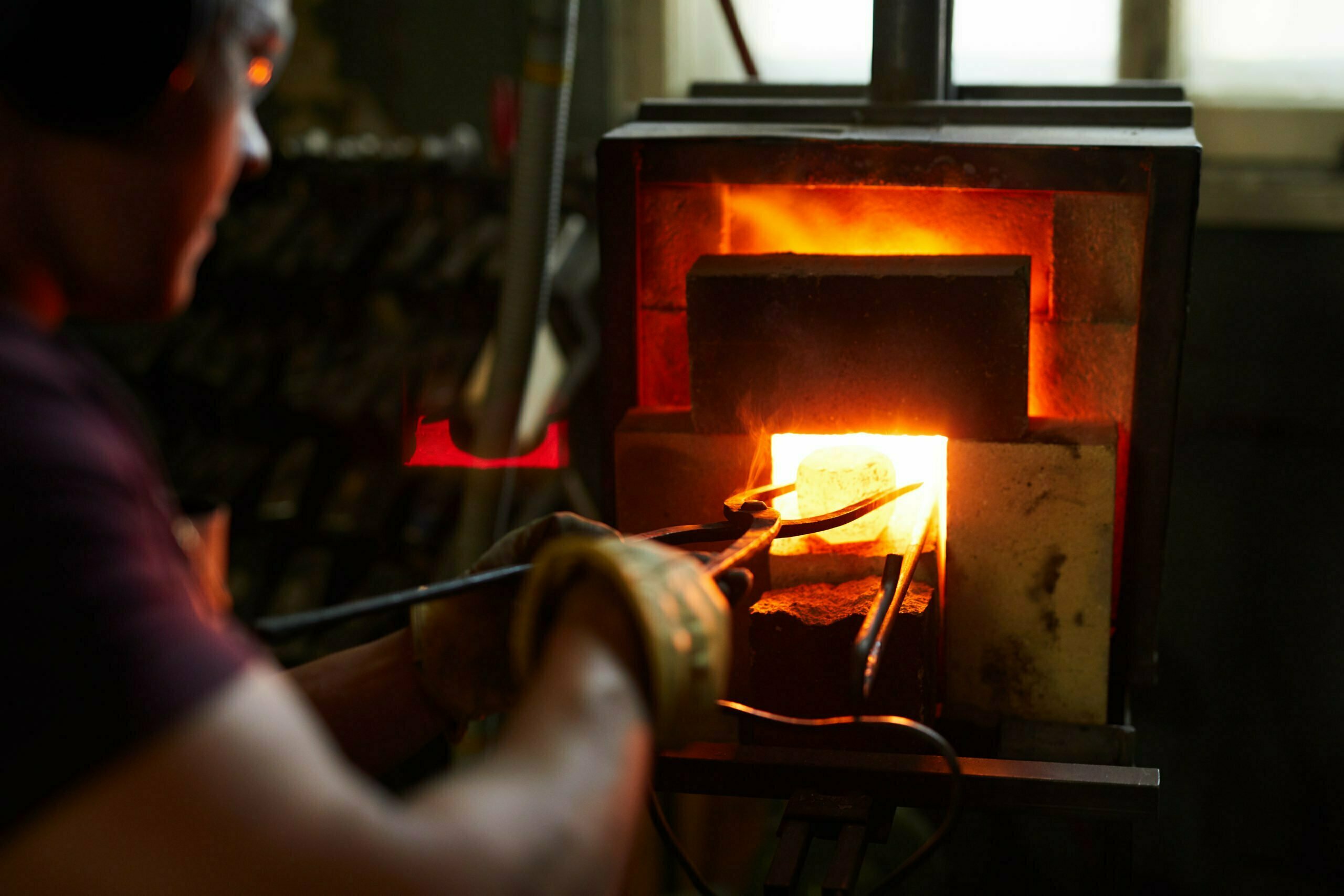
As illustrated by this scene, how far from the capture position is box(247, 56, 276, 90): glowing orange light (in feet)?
2.60

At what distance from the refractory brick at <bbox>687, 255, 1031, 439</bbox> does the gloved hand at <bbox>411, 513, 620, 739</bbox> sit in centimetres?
36

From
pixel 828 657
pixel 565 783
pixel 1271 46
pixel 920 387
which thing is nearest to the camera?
pixel 565 783

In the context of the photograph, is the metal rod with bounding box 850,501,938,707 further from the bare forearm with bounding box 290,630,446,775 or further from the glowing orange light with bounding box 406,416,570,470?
the glowing orange light with bounding box 406,416,570,470

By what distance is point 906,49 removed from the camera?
1573 mm

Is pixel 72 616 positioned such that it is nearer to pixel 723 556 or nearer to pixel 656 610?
pixel 656 610

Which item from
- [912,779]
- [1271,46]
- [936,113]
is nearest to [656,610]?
[912,779]

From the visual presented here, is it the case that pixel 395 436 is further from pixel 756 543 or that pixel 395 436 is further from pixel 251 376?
pixel 756 543

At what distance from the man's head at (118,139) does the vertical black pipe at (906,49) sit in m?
1.01

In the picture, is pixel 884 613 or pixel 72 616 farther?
pixel 884 613

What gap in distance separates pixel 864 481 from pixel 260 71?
2.72ft

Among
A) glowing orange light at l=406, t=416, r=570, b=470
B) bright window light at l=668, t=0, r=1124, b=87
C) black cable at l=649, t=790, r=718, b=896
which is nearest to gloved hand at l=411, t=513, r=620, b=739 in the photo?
black cable at l=649, t=790, r=718, b=896

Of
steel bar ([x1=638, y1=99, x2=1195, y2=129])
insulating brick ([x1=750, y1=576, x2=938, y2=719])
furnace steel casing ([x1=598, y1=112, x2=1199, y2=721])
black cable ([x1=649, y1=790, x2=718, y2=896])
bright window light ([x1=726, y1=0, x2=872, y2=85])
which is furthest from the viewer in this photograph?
bright window light ([x1=726, y1=0, x2=872, y2=85])

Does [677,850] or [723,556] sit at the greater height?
[723,556]

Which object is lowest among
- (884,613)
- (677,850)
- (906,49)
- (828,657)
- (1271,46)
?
(677,850)
